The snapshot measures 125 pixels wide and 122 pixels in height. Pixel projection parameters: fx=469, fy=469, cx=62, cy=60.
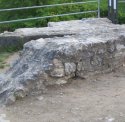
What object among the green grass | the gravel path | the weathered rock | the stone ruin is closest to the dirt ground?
the gravel path

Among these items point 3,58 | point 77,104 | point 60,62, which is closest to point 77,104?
point 77,104

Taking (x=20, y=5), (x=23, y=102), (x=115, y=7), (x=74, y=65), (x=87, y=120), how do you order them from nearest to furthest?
1. (x=87, y=120)
2. (x=23, y=102)
3. (x=74, y=65)
4. (x=115, y=7)
5. (x=20, y=5)

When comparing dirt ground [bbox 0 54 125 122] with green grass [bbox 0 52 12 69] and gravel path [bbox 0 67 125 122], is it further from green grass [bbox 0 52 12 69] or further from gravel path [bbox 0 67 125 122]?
green grass [bbox 0 52 12 69]

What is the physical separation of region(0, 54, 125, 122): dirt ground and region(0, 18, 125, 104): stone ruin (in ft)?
0.35

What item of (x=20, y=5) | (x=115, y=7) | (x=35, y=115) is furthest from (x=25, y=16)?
(x=35, y=115)

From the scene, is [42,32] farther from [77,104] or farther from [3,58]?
[77,104]

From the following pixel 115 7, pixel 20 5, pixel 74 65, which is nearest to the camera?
pixel 74 65

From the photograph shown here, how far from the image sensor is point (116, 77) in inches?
221

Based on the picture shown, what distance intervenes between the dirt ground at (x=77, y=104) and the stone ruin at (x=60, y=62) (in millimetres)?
107

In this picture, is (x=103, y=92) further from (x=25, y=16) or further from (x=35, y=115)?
(x=25, y=16)

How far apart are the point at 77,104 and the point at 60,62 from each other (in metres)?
0.61

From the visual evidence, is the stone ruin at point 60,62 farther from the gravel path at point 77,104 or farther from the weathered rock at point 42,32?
the weathered rock at point 42,32

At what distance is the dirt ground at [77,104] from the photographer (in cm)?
464

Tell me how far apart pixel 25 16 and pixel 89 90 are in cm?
628
